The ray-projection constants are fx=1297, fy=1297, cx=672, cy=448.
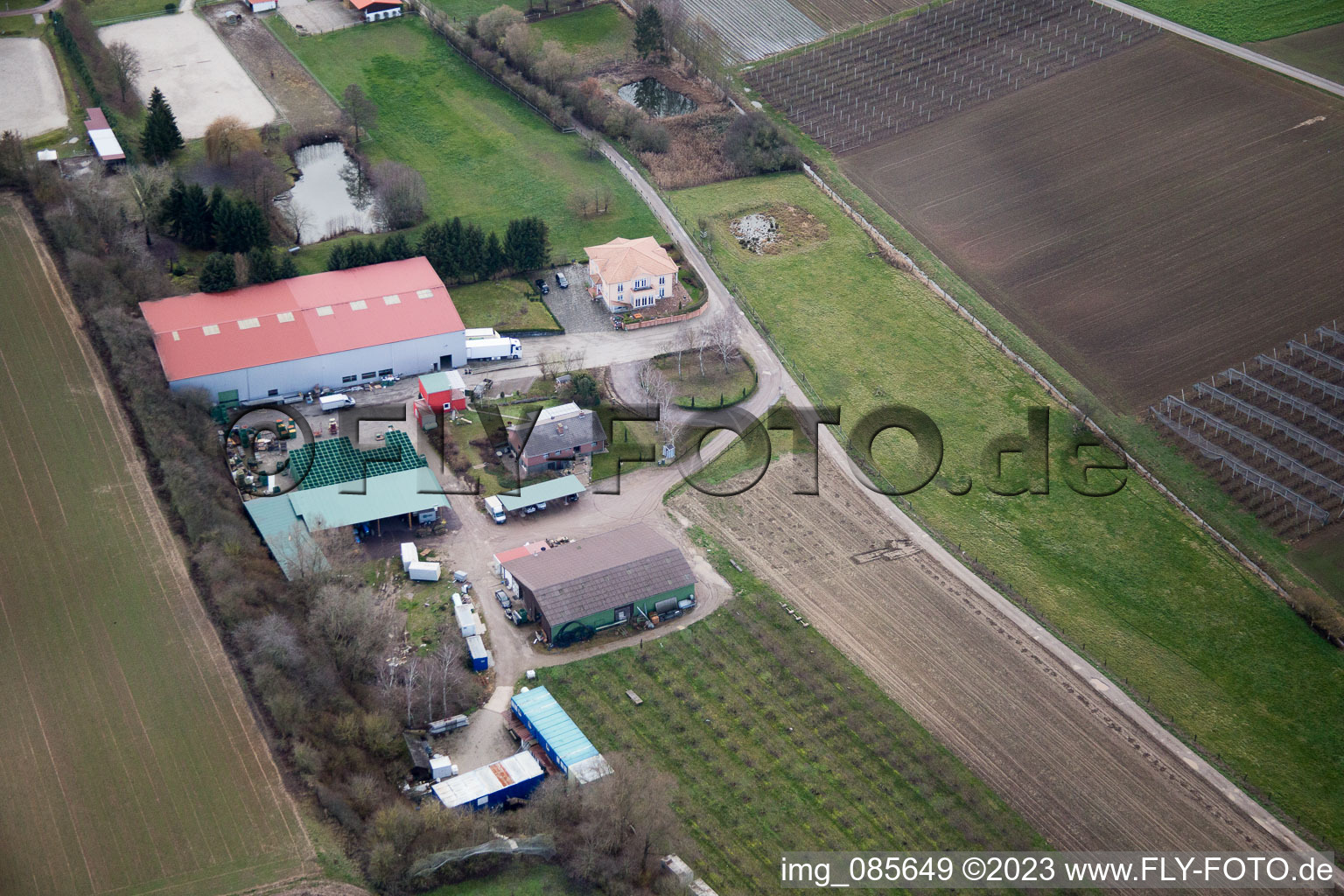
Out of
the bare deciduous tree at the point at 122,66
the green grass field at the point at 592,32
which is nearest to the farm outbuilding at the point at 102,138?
the bare deciduous tree at the point at 122,66

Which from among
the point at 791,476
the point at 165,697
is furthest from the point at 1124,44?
the point at 165,697

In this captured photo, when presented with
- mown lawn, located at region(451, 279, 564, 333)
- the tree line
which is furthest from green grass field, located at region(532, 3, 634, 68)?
mown lawn, located at region(451, 279, 564, 333)

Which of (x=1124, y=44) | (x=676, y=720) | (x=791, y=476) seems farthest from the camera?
(x=1124, y=44)

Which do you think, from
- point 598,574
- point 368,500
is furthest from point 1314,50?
point 368,500

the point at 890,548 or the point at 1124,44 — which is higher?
the point at 1124,44

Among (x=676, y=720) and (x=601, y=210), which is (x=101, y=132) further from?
(x=676, y=720)

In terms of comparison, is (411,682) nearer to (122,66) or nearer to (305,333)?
(305,333)

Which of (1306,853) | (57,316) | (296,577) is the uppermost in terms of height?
(57,316)
